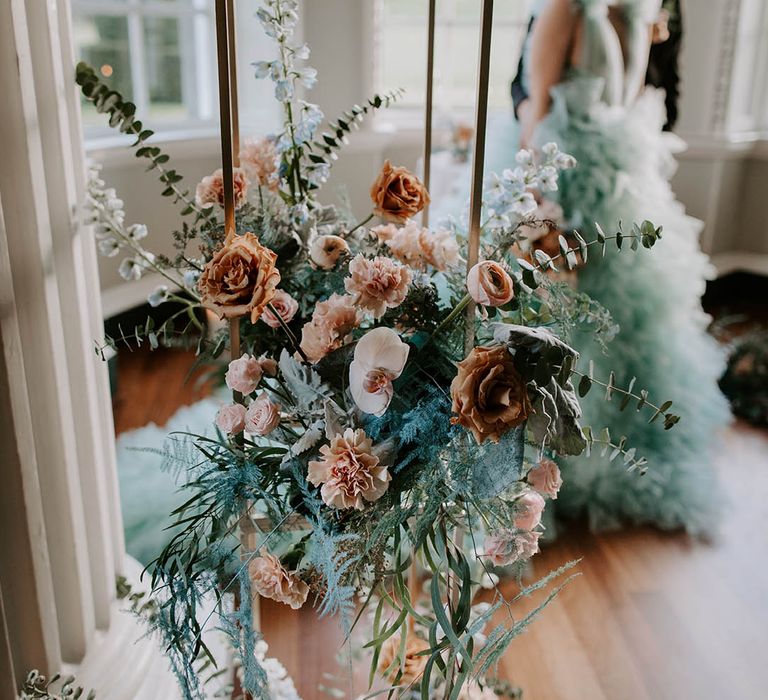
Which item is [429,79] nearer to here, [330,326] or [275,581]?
[330,326]

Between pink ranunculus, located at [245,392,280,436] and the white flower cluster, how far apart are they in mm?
Result: 335

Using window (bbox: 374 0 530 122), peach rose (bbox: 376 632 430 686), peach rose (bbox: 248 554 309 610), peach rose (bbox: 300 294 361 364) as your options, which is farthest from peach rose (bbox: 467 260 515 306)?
window (bbox: 374 0 530 122)

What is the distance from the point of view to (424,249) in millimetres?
910

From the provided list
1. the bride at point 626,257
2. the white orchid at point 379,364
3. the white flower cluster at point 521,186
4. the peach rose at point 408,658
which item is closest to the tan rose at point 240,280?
the white orchid at point 379,364

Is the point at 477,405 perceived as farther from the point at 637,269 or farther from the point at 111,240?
the point at 637,269

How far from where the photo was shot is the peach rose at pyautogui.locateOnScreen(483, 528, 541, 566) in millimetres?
872

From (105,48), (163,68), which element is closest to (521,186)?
(105,48)

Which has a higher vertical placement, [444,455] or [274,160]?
[274,160]

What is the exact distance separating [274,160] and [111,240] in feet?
0.78

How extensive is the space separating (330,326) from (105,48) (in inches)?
110

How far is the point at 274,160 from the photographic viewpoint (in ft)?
3.16

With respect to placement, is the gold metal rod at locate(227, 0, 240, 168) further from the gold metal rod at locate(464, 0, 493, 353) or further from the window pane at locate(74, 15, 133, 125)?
the window pane at locate(74, 15, 133, 125)

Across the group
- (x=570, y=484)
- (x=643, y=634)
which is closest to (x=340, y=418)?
(x=643, y=634)

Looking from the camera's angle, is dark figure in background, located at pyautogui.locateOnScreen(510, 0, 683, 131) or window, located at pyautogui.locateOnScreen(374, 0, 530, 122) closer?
dark figure in background, located at pyautogui.locateOnScreen(510, 0, 683, 131)
